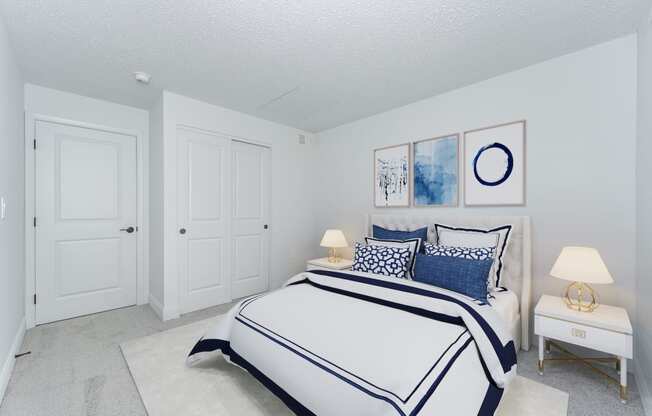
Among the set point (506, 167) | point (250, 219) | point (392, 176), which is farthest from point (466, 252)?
point (250, 219)

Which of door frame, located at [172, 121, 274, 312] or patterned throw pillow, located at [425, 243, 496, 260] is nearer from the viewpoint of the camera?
patterned throw pillow, located at [425, 243, 496, 260]

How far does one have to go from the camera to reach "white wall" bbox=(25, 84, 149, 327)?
2854 mm

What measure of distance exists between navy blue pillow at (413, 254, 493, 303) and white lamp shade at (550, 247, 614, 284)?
432mm

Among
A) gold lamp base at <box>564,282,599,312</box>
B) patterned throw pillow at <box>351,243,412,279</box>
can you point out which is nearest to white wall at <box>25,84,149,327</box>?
patterned throw pillow at <box>351,243,412,279</box>

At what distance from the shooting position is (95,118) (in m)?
3.20

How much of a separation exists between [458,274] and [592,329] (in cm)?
82

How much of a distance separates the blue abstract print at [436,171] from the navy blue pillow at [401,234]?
0.40 metres

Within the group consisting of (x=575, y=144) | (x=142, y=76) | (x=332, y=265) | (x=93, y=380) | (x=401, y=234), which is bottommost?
(x=93, y=380)

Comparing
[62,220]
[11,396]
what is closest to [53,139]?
[62,220]

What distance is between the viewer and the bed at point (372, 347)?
119 centimetres

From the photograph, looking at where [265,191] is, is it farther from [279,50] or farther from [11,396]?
[11,396]

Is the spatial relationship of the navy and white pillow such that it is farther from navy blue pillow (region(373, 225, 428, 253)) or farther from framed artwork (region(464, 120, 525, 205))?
framed artwork (region(464, 120, 525, 205))

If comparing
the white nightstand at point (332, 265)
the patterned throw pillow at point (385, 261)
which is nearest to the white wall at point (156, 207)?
the white nightstand at point (332, 265)

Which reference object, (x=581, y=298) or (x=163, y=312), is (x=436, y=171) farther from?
(x=163, y=312)
